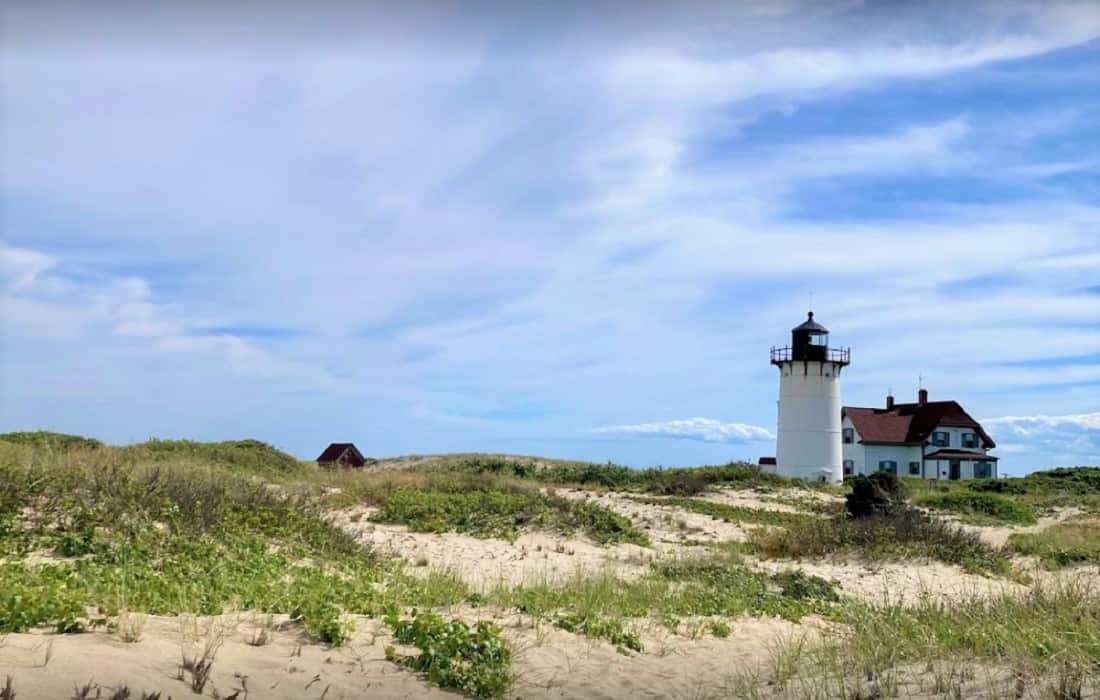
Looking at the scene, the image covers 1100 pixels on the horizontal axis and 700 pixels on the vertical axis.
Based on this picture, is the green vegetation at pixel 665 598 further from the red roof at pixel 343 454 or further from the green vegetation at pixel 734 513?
the red roof at pixel 343 454

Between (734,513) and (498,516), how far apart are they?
8587 millimetres

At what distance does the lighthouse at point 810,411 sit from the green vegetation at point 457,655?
38838 mm

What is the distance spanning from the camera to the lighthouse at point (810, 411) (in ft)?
145

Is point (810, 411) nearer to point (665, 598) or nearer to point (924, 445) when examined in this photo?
point (924, 445)

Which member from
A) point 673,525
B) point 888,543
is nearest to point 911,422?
point 673,525

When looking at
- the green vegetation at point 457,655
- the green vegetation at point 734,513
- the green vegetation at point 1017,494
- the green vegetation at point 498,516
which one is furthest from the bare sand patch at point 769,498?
the green vegetation at point 457,655

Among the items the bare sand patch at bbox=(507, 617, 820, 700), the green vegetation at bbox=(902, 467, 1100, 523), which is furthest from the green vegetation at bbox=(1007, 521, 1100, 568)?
the bare sand patch at bbox=(507, 617, 820, 700)

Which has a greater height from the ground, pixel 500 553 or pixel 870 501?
pixel 870 501

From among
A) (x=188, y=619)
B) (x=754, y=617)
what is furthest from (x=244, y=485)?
(x=754, y=617)

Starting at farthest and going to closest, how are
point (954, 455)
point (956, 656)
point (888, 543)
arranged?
point (954, 455) → point (888, 543) → point (956, 656)

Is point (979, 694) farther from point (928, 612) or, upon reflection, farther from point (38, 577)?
point (38, 577)

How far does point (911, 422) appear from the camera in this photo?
57.5m

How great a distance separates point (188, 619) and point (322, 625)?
111 cm

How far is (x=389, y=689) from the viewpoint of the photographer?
6.64 meters
